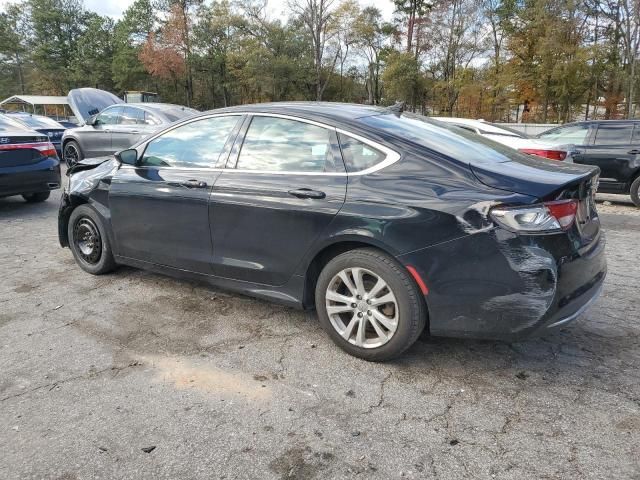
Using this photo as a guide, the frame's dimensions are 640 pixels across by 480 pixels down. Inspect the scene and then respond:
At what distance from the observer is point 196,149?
3.79m

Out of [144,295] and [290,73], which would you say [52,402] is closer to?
[144,295]

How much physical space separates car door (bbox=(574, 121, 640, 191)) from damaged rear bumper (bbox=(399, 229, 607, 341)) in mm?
7098

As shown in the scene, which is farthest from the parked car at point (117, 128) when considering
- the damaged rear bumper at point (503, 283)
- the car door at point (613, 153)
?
the damaged rear bumper at point (503, 283)

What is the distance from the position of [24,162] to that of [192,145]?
5013mm

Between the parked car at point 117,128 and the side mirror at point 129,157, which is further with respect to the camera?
the parked car at point 117,128

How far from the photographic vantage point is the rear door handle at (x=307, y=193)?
3074 mm

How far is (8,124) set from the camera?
7.78 meters

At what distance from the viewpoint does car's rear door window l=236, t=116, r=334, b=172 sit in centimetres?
320

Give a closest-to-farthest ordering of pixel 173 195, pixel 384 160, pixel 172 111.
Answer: pixel 384 160 → pixel 173 195 → pixel 172 111

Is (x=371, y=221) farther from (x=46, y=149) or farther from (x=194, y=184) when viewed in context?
(x=46, y=149)

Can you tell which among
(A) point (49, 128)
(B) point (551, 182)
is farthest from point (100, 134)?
(B) point (551, 182)

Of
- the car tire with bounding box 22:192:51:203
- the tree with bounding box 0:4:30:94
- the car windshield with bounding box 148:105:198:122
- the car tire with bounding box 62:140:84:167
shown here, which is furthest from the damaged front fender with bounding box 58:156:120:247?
the tree with bounding box 0:4:30:94

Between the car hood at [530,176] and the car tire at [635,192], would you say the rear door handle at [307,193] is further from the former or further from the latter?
the car tire at [635,192]

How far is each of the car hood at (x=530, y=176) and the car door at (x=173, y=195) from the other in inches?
72.1
